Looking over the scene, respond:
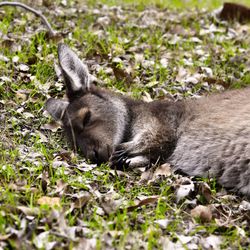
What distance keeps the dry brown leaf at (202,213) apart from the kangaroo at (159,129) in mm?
612

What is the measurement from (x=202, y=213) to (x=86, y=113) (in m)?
1.73

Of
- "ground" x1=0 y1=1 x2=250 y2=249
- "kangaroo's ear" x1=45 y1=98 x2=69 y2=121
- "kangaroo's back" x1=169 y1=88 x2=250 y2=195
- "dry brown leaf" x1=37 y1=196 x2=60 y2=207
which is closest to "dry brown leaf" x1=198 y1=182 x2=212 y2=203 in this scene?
"ground" x1=0 y1=1 x2=250 y2=249

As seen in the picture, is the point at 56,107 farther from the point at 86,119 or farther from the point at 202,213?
the point at 202,213

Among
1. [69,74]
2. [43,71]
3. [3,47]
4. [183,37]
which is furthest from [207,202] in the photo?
[183,37]

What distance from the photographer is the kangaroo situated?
16.7 feet

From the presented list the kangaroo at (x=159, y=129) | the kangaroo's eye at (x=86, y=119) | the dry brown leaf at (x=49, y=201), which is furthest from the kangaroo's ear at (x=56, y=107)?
the dry brown leaf at (x=49, y=201)

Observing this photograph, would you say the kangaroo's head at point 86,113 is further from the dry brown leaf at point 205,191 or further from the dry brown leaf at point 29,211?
the dry brown leaf at point 29,211

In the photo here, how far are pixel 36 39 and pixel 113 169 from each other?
9.88 feet

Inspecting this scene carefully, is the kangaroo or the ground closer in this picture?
the ground

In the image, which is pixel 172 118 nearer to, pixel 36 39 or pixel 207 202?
pixel 207 202

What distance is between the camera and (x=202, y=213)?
14.5 ft

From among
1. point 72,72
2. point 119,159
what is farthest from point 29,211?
point 72,72

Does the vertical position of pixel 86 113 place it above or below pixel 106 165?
above

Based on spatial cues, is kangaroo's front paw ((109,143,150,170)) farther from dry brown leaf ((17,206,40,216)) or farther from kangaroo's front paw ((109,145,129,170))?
dry brown leaf ((17,206,40,216))
